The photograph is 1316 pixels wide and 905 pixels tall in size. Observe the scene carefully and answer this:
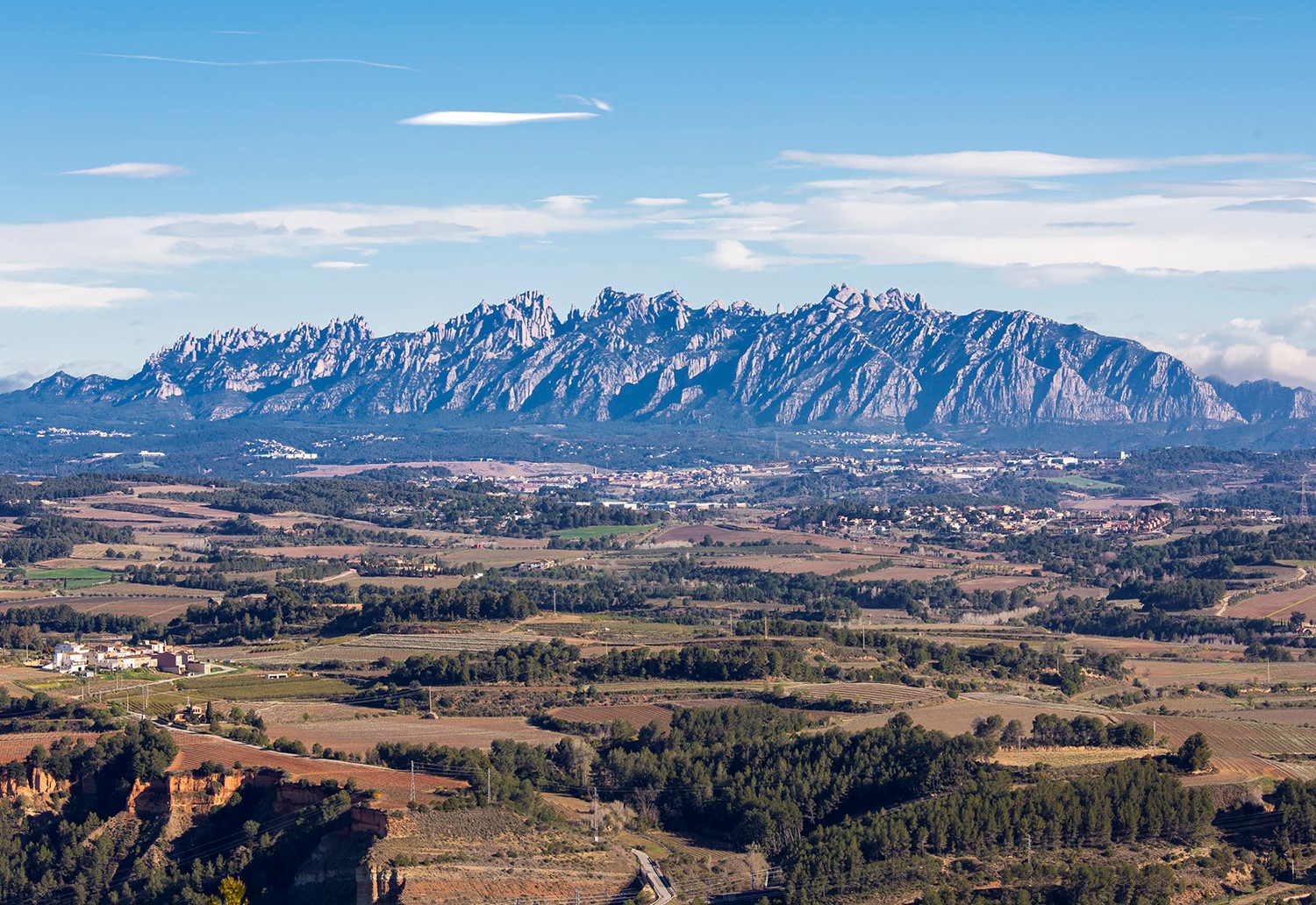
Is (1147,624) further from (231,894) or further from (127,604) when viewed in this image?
(231,894)

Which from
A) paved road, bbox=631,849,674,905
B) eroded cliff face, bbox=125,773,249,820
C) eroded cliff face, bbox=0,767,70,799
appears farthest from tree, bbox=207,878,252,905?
eroded cliff face, bbox=0,767,70,799

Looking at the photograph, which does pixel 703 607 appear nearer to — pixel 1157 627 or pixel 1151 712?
pixel 1157 627

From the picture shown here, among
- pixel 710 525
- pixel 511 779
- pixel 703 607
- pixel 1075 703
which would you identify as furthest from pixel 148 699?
pixel 710 525

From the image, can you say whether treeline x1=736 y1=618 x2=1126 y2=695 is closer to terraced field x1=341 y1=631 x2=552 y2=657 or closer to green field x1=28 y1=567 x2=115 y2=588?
terraced field x1=341 y1=631 x2=552 y2=657

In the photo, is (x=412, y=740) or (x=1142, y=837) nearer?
(x=1142, y=837)

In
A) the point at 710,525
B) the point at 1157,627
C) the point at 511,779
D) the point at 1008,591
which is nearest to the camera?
the point at 511,779

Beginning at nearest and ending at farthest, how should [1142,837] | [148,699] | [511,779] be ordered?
1. [1142,837]
2. [511,779]
3. [148,699]
